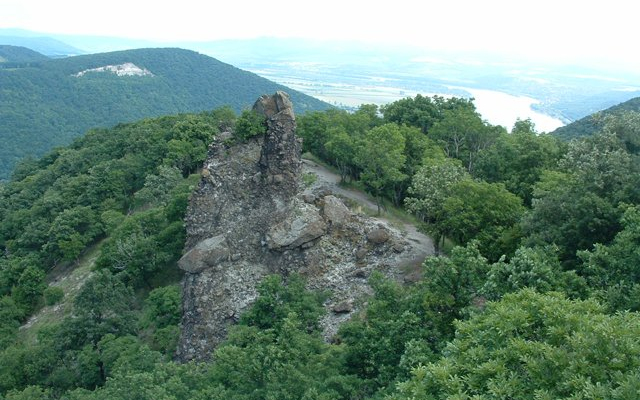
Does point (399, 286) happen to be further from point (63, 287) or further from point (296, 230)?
point (63, 287)

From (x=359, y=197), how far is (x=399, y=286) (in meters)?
16.6

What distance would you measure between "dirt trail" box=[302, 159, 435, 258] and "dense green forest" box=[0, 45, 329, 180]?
82.5m

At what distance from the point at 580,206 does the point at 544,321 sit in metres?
9.81

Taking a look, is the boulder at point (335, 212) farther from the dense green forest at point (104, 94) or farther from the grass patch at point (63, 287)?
the dense green forest at point (104, 94)

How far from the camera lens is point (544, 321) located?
1198 centimetres

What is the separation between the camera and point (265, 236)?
29.0 m

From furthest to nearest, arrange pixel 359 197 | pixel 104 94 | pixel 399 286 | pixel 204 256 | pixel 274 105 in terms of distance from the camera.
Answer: pixel 104 94 → pixel 359 197 → pixel 274 105 → pixel 204 256 → pixel 399 286

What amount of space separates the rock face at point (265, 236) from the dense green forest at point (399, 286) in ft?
5.81

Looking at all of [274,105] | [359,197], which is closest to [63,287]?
[274,105]

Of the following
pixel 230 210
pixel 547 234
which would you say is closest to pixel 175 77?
pixel 230 210

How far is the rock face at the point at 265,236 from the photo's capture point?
27719 mm

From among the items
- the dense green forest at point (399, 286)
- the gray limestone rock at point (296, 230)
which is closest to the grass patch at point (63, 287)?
the dense green forest at point (399, 286)

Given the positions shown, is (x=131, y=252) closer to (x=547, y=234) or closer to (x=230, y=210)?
(x=230, y=210)

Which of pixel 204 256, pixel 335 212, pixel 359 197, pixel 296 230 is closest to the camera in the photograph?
pixel 204 256
